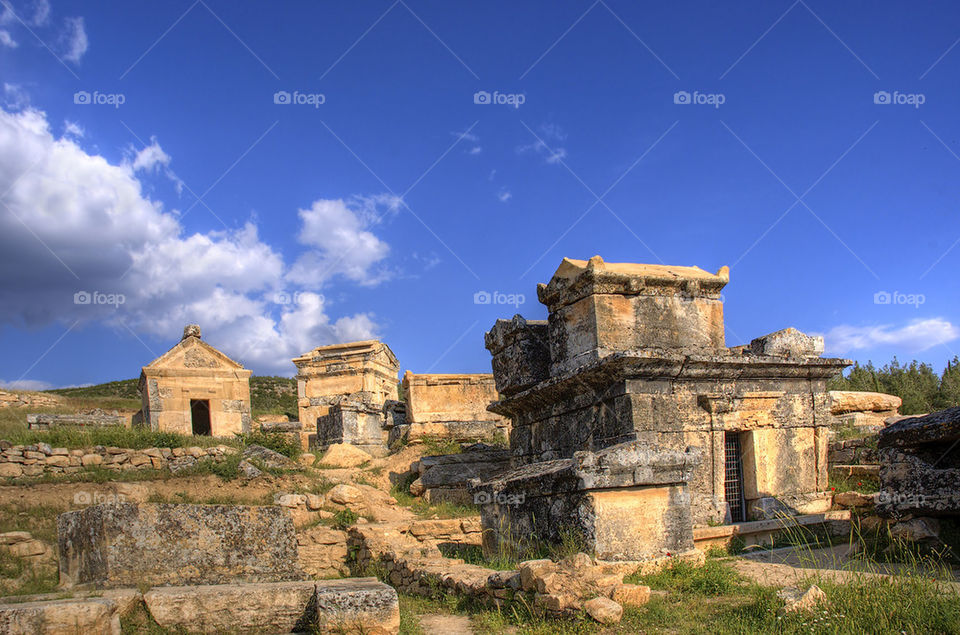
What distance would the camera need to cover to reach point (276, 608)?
14.3 feet

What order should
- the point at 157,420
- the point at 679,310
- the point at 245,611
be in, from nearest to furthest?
the point at 245,611
the point at 679,310
the point at 157,420

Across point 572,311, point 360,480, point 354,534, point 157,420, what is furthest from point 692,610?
point 157,420

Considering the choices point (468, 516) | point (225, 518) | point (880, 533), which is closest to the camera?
point (225, 518)

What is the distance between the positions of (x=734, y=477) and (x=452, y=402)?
9.17 meters

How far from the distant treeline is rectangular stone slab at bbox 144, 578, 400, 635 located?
51.6 ft

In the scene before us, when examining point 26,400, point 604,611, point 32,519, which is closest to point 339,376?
point 32,519

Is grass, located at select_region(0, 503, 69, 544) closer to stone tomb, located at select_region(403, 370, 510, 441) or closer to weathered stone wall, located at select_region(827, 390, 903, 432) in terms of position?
stone tomb, located at select_region(403, 370, 510, 441)

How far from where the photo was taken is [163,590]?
4352mm

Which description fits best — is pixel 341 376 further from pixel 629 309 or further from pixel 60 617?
pixel 60 617

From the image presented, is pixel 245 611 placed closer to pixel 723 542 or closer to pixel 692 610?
pixel 692 610

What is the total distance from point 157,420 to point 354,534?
10.1 metres

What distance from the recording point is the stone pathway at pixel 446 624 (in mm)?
5012

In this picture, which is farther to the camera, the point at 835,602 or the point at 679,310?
the point at 679,310

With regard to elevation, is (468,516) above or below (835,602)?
below
